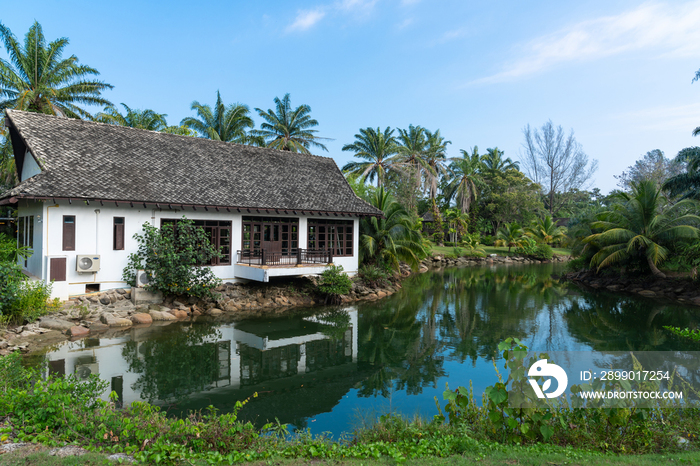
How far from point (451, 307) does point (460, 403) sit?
11407mm

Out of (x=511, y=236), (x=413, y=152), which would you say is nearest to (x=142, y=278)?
(x=413, y=152)

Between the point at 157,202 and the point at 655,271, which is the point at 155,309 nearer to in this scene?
the point at 157,202

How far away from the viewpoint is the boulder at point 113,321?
39.8 feet

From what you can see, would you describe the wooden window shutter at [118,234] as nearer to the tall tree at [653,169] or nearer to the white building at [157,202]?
the white building at [157,202]

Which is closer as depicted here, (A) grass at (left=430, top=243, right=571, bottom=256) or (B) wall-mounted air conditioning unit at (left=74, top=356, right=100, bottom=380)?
(B) wall-mounted air conditioning unit at (left=74, top=356, right=100, bottom=380)

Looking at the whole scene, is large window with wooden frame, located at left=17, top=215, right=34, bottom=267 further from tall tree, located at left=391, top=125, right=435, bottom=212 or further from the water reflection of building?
tall tree, located at left=391, top=125, right=435, bottom=212

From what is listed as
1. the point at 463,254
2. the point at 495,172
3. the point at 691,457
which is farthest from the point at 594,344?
the point at 495,172

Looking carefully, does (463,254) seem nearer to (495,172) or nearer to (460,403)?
(495,172)

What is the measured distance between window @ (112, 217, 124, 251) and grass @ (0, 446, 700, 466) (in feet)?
33.8

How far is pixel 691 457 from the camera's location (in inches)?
171

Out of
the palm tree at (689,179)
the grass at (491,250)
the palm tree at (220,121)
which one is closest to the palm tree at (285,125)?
the palm tree at (220,121)

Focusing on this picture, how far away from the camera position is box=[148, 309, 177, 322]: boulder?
1309 centimetres

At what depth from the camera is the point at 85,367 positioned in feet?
28.9

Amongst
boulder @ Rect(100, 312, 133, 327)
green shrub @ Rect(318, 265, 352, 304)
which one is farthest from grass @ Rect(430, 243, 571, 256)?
boulder @ Rect(100, 312, 133, 327)
